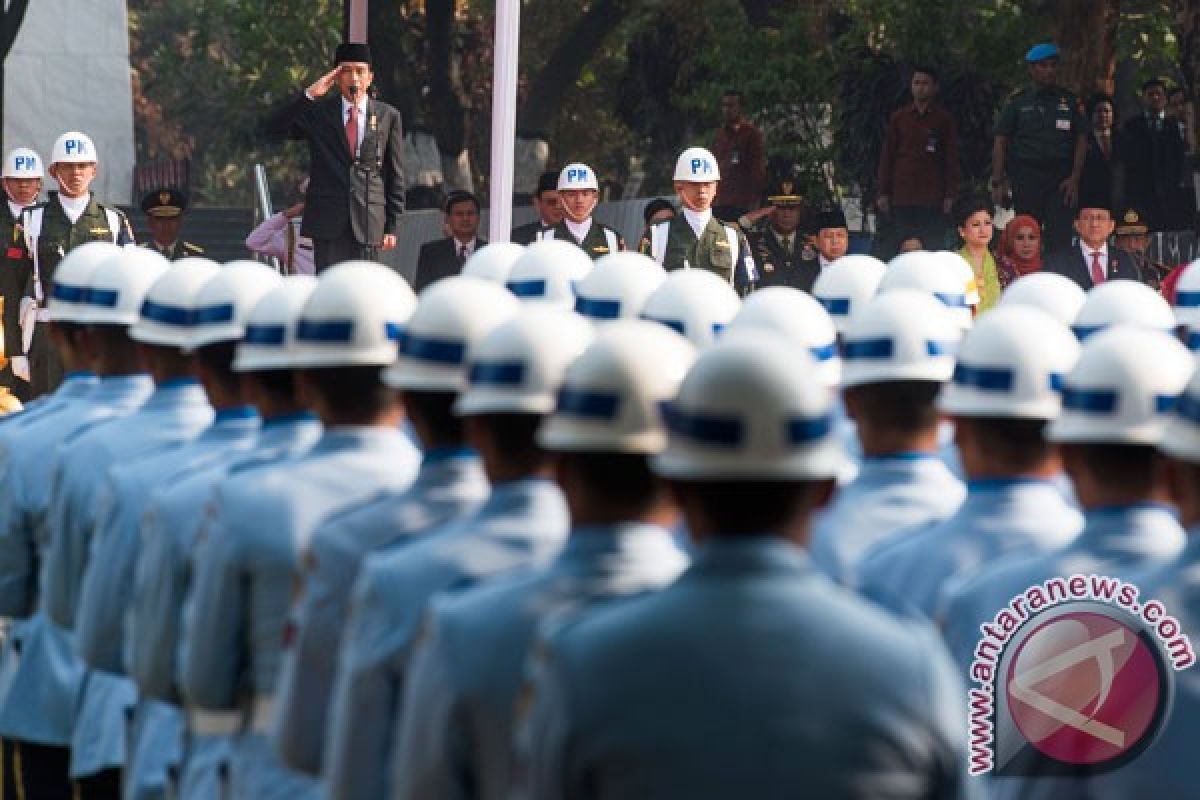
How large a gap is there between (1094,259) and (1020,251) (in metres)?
0.48

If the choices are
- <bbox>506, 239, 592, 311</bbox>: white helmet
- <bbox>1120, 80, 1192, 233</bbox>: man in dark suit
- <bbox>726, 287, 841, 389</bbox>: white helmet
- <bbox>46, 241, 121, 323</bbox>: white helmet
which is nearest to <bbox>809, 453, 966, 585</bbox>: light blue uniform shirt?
<bbox>726, 287, 841, 389</bbox>: white helmet

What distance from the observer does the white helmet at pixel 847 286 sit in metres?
8.79

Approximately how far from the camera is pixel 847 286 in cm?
888

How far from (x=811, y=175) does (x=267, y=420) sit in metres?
18.5

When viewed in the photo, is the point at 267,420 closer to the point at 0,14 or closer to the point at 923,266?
the point at 923,266

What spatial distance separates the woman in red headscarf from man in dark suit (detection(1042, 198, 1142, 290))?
13cm

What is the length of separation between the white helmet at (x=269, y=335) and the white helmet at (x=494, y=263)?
3.49 metres

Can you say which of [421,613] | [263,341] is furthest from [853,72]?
[421,613]

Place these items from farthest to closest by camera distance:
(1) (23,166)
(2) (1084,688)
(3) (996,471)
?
1. (1) (23,166)
2. (3) (996,471)
3. (2) (1084,688)

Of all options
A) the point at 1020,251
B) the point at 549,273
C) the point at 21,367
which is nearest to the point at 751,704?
the point at 549,273

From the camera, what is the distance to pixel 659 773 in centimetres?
366

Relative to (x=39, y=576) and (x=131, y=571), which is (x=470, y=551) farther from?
(x=39, y=576)

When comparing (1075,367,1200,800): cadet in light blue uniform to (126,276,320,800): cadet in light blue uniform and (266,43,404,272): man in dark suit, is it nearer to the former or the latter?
(126,276,320,800): cadet in light blue uniform

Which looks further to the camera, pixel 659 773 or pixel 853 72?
pixel 853 72
